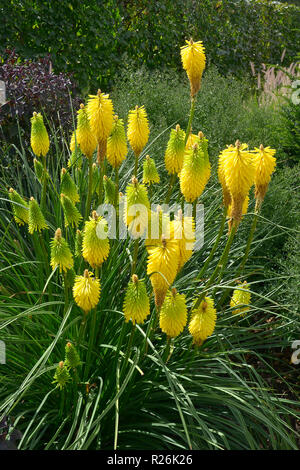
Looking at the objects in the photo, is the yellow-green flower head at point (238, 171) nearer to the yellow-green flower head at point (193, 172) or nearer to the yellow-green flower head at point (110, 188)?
the yellow-green flower head at point (193, 172)

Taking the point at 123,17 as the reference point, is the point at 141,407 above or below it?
below

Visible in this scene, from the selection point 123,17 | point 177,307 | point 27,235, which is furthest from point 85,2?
point 177,307

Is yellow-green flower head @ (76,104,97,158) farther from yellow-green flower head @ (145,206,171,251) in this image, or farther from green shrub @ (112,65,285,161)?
green shrub @ (112,65,285,161)

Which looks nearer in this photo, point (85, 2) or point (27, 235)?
point (27, 235)

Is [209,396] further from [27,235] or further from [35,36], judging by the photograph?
[35,36]

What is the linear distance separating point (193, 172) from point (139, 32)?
710 cm

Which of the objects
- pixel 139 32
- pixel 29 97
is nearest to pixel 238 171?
pixel 29 97

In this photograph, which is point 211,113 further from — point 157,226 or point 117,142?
point 157,226

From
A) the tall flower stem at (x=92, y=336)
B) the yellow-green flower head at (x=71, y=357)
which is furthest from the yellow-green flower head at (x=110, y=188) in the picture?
the yellow-green flower head at (x=71, y=357)

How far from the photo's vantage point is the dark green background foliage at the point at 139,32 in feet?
23.2

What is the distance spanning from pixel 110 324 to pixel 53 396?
46 centimetres

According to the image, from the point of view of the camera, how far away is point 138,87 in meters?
6.52

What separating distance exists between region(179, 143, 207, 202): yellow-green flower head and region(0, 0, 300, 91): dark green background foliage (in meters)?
4.17
